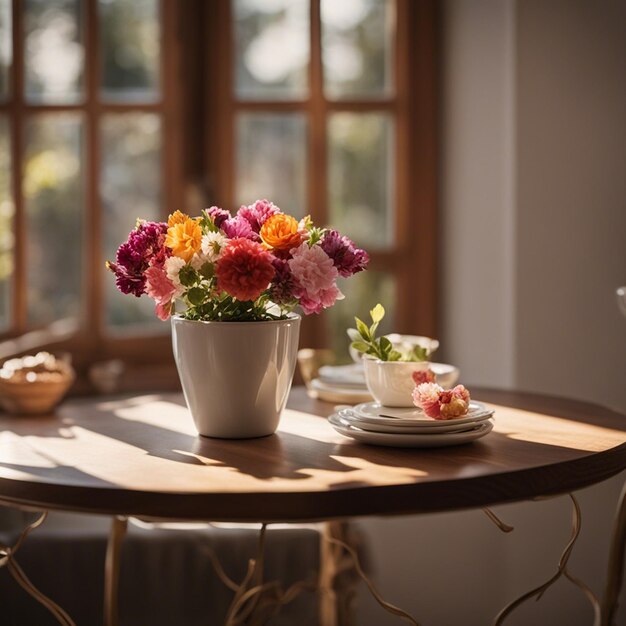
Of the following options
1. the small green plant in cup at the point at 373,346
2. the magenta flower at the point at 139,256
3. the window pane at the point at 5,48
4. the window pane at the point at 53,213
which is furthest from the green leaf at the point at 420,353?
the window pane at the point at 5,48

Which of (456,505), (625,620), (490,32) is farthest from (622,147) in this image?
(456,505)

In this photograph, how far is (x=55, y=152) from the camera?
2.82 m

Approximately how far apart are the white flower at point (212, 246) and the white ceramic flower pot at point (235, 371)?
107mm

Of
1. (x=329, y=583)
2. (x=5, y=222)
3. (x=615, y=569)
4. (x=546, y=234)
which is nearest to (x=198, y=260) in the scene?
(x=615, y=569)

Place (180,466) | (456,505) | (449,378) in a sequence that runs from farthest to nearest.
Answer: (449,378) → (180,466) → (456,505)

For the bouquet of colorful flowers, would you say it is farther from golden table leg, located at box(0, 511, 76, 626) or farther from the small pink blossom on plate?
golden table leg, located at box(0, 511, 76, 626)

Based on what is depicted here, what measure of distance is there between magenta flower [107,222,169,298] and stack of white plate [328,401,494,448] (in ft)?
1.27

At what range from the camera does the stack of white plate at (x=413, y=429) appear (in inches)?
55.8

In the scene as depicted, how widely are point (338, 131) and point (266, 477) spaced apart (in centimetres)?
185

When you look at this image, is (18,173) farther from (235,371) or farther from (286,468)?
(286,468)

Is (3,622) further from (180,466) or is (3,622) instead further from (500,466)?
(500,466)

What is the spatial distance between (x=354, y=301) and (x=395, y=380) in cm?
134

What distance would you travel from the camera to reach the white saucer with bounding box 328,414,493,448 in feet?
4.64

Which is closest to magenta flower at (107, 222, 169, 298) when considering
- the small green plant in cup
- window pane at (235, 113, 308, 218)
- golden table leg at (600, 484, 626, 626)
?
the small green plant in cup
